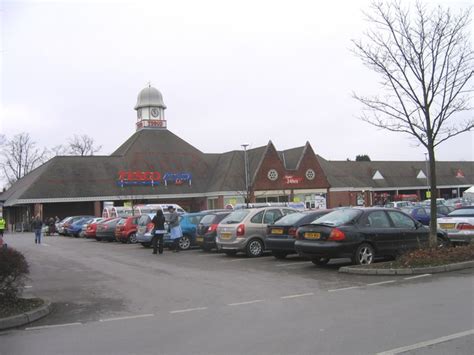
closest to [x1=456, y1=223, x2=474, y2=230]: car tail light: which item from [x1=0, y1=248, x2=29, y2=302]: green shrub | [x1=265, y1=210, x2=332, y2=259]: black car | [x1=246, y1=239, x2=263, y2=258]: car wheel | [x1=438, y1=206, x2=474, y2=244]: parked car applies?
[x1=438, y1=206, x2=474, y2=244]: parked car

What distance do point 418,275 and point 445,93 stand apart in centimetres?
529

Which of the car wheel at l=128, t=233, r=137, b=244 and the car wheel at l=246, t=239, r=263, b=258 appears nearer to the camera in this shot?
the car wheel at l=246, t=239, r=263, b=258

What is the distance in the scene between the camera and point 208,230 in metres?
17.9

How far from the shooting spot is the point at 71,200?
4791cm

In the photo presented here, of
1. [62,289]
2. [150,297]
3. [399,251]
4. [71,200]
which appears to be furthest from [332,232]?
[71,200]

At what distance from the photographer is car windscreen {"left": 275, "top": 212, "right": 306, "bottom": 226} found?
14893mm

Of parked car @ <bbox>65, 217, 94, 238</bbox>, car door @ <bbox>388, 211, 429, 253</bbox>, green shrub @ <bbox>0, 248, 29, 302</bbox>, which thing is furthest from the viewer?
parked car @ <bbox>65, 217, 94, 238</bbox>

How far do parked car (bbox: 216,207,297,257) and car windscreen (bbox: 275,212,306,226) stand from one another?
986 millimetres

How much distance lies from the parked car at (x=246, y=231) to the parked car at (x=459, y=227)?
4.94m

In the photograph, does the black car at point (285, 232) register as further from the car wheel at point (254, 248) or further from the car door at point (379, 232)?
the car door at point (379, 232)

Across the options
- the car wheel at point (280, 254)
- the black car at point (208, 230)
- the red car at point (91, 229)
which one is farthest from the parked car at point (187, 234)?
the red car at point (91, 229)

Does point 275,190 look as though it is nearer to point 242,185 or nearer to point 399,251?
point 242,185

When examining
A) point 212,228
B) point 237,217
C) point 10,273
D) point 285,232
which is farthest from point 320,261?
point 10,273

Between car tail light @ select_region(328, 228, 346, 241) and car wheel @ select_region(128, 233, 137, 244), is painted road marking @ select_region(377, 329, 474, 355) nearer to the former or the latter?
car tail light @ select_region(328, 228, 346, 241)
